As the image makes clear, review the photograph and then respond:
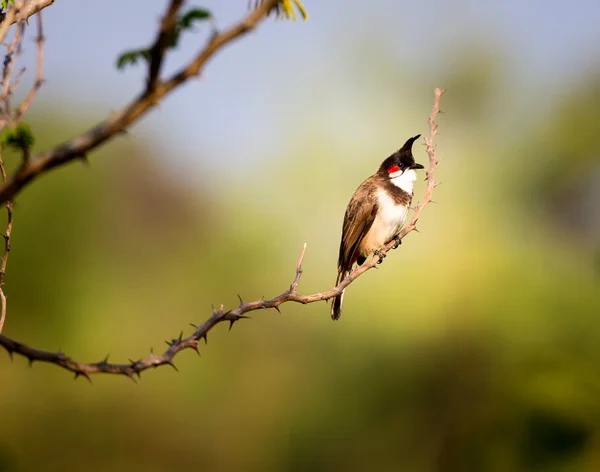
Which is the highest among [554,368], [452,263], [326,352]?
[452,263]

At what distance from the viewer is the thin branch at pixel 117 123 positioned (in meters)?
1.49

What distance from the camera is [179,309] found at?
2356 centimetres

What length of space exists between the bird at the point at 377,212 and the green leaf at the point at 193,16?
13.9ft

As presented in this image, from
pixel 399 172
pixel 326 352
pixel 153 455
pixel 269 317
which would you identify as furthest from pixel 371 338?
pixel 399 172

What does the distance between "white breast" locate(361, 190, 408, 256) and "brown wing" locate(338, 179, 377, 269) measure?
5cm

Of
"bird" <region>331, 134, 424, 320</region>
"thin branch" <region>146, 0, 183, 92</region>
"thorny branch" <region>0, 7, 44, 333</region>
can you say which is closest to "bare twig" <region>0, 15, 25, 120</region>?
"thorny branch" <region>0, 7, 44, 333</region>

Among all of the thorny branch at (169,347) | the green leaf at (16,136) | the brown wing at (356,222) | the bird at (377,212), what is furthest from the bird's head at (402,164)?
the green leaf at (16,136)

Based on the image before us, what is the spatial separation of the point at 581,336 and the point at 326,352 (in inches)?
307

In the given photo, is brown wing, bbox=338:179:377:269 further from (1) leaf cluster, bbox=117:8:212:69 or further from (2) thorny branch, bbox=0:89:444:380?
(1) leaf cluster, bbox=117:8:212:69

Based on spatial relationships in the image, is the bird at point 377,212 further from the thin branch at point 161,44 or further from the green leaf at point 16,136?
the thin branch at point 161,44

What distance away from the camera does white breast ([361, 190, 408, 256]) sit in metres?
5.93

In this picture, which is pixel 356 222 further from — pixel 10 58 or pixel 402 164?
pixel 10 58

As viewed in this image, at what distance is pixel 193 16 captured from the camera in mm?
1656

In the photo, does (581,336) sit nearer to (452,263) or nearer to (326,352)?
(452,263)
